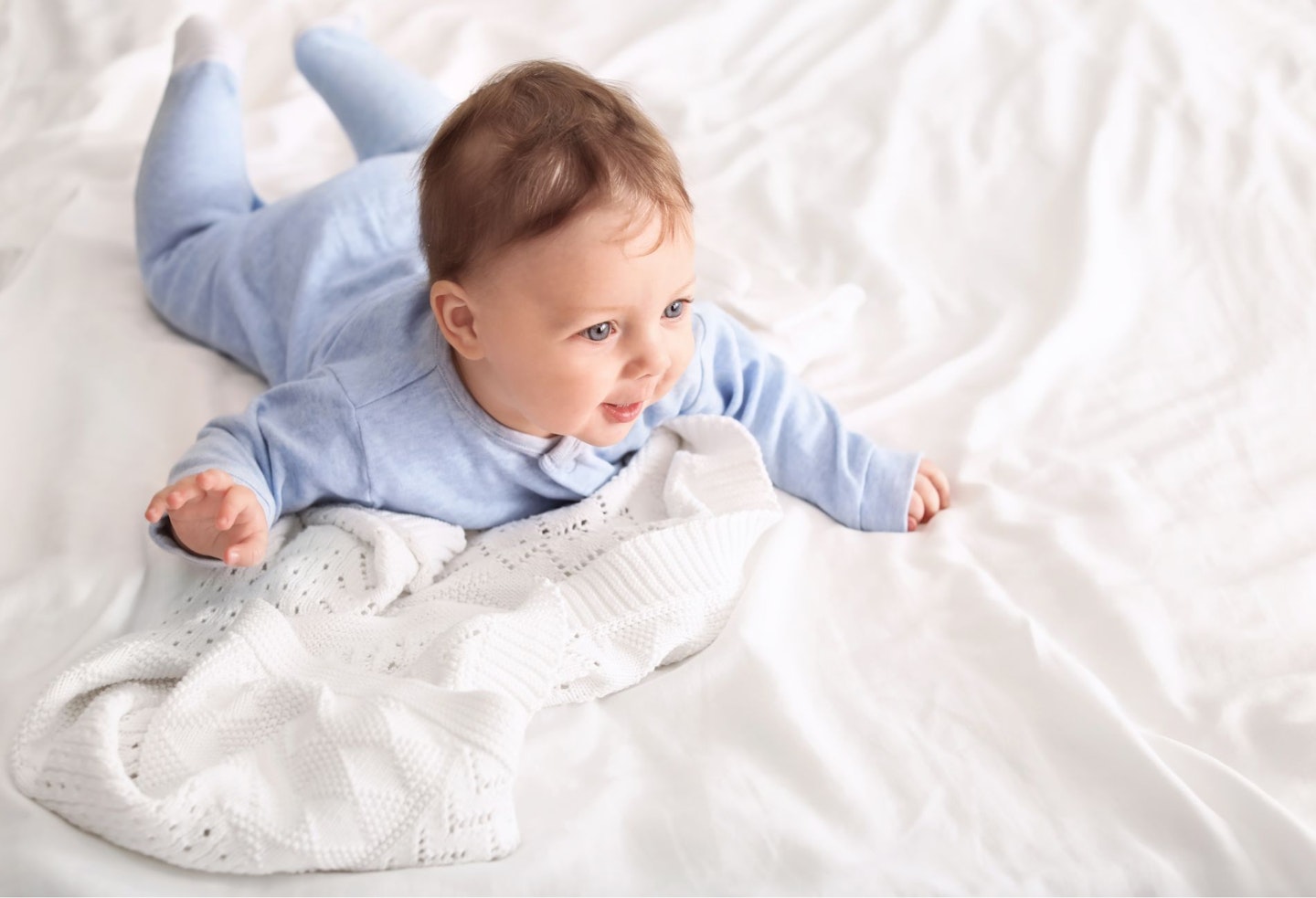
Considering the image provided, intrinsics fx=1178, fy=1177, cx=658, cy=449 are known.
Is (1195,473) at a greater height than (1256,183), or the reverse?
(1256,183)

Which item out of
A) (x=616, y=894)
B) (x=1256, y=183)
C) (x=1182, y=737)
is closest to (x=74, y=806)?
(x=616, y=894)

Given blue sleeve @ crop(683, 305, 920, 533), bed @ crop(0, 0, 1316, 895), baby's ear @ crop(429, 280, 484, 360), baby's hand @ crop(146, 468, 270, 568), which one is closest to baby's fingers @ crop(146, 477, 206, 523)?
baby's hand @ crop(146, 468, 270, 568)

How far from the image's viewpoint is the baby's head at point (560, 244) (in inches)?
35.8

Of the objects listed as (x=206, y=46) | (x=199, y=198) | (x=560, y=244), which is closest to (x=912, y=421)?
(x=560, y=244)

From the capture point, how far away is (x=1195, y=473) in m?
1.12

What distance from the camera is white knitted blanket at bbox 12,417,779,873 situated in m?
0.79

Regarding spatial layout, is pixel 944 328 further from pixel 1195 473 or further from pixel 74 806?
pixel 74 806

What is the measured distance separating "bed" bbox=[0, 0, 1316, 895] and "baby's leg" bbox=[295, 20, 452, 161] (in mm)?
131

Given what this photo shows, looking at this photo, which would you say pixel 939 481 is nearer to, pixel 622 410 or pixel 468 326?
pixel 622 410

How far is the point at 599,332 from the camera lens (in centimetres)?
96

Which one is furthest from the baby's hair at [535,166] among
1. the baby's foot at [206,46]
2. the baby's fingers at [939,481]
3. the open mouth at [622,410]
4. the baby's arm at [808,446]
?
the baby's foot at [206,46]

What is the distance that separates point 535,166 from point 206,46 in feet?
2.71

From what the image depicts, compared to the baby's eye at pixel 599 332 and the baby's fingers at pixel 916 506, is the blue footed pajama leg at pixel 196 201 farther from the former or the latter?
the baby's fingers at pixel 916 506

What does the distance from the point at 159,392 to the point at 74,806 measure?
553 millimetres
